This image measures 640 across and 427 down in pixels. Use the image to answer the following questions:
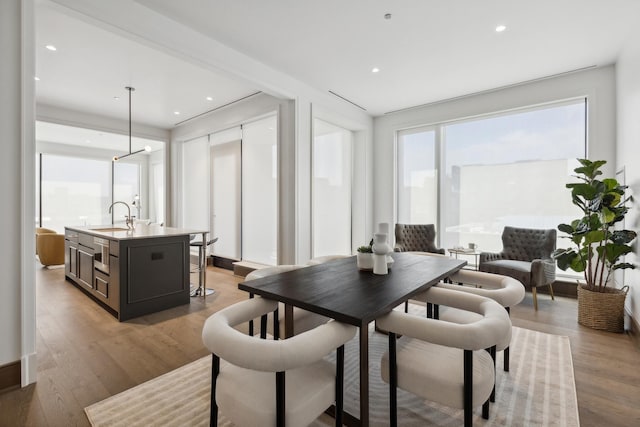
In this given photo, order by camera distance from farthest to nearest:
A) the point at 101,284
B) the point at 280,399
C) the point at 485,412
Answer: the point at 101,284
the point at 485,412
the point at 280,399

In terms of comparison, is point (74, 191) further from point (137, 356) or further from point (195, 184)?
point (137, 356)

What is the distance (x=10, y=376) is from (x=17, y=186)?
1221 mm

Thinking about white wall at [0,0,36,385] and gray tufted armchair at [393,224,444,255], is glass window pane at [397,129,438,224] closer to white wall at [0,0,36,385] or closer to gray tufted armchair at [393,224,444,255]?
gray tufted armchair at [393,224,444,255]

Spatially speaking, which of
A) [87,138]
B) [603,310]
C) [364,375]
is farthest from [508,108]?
[87,138]

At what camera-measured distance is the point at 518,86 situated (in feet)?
13.7

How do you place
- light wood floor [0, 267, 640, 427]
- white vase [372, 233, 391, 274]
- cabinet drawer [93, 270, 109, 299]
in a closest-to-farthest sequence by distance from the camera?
light wood floor [0, 267, 640, 427], white vase [372, 233, 391, 274], cabinet drawer [93, 270, 109, 299]

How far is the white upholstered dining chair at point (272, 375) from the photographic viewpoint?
103 centimetres

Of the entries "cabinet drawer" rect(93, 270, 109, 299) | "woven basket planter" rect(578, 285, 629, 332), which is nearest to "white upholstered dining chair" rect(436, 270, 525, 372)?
"woven basket planter" rect(578, 285, 629, 332)

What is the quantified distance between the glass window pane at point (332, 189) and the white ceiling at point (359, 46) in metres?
0.89

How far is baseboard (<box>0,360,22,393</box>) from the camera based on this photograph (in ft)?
6.10

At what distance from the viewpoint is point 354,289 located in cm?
169

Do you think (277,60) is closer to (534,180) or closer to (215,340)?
(215,340)

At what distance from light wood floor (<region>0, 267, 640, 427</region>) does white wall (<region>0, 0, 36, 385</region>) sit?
1.02 feet

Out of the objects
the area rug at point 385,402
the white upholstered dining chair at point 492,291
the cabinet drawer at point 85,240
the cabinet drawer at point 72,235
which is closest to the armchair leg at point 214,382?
the area rug at point 385,402
